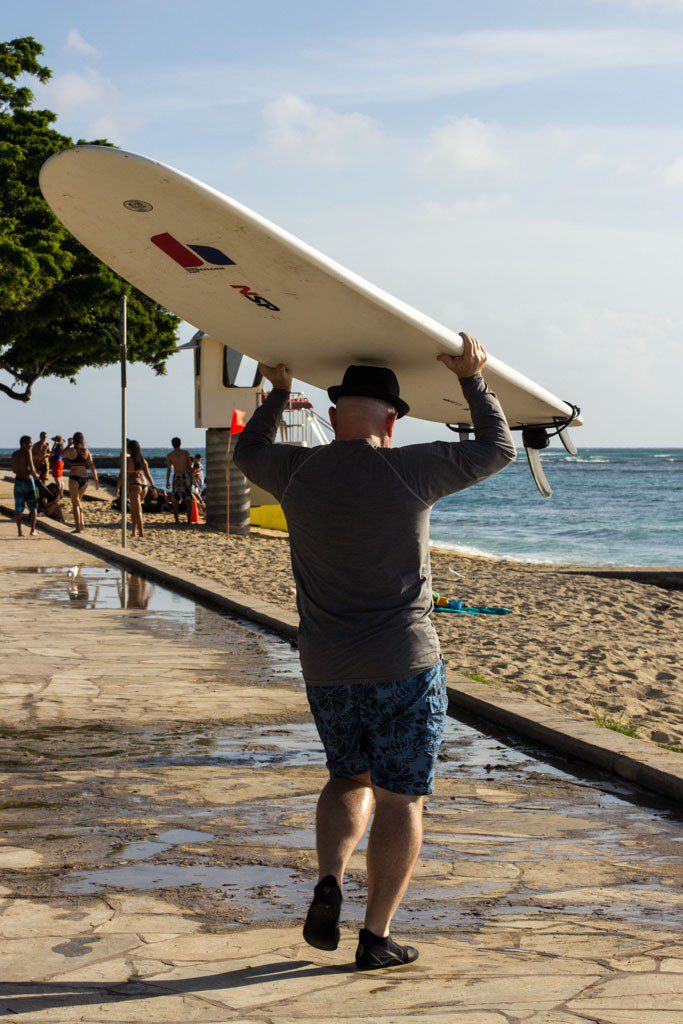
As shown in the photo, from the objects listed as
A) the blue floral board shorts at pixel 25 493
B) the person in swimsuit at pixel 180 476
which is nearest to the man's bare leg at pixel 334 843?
the blue floral board shorts at pixel 25 493

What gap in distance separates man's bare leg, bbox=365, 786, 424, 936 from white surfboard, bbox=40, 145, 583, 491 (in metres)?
1.45

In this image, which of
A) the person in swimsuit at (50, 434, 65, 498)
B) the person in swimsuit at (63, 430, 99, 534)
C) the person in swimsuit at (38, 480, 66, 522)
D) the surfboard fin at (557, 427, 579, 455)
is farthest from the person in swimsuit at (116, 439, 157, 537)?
the surfboard fin at (557, 427, 579, 455)

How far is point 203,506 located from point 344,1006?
76.2ft

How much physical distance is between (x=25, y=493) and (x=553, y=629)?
1247 centimetres

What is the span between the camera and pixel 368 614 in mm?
3553

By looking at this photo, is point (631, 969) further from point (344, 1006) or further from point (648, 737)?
point (648, 737)

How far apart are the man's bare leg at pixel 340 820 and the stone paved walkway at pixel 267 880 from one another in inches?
13.0

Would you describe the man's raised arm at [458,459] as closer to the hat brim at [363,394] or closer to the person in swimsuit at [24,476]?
the hat brim at [363,394]

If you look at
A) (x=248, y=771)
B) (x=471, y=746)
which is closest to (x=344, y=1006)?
(x=248, y=771)

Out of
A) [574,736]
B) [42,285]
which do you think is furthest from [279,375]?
[42,285]

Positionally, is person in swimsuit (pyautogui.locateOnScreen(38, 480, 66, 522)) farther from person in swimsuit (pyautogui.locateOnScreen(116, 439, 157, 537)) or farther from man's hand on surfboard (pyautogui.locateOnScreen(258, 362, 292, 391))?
man's hand on surfboard (pyautogui.locateOnScreen(258, 362, 292, 391))

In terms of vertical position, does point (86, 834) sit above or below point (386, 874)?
below

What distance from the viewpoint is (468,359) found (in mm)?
3846

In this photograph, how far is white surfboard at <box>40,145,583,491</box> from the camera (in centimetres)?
359
